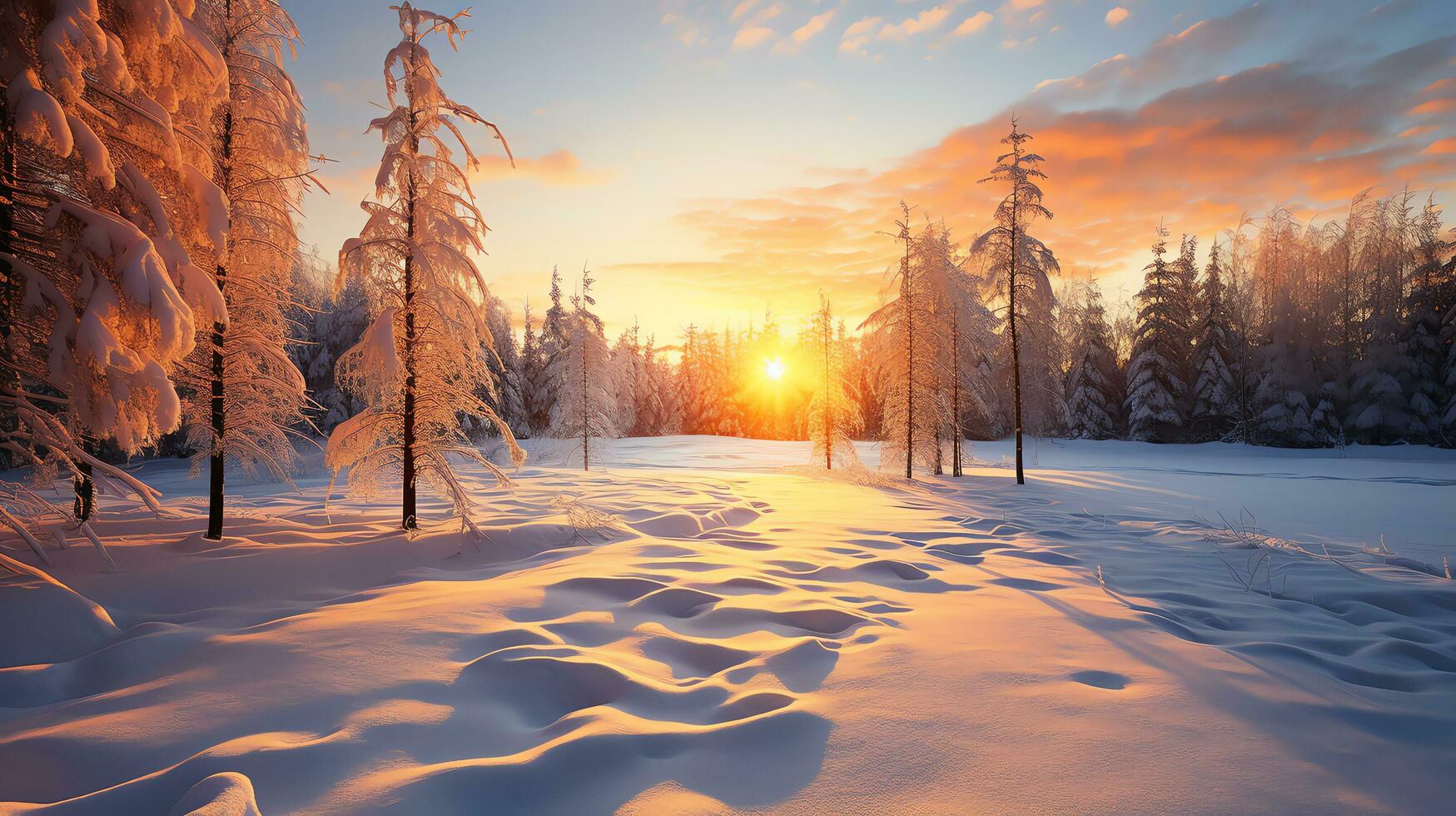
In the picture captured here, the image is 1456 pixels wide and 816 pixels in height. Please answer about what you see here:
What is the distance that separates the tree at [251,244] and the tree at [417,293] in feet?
3.94

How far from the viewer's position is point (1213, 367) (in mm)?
30891

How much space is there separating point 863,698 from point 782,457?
27509 mm

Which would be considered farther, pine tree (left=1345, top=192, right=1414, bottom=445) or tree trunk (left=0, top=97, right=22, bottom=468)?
pine tree (left=1345, top=192, right=1414, bottom=445)

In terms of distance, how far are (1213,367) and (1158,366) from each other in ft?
8.27

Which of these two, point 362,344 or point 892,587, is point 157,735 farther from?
point 362,344

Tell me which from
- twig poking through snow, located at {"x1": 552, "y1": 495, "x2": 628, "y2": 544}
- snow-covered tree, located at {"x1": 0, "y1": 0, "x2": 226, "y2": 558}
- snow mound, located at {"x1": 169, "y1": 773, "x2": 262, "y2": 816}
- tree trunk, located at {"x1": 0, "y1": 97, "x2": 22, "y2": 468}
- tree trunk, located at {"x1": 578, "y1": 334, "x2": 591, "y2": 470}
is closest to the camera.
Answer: snow mound, located at {"x1": 169, "y1": 773, "x2": 262, "y2": 816}

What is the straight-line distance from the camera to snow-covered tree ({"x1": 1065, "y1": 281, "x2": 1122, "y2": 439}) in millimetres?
34750

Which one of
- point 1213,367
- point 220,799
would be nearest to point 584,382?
point 220,799

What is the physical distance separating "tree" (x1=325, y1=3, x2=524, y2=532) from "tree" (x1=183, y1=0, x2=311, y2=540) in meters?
1.20

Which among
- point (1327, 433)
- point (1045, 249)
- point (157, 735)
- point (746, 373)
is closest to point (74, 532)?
point (157, 735)

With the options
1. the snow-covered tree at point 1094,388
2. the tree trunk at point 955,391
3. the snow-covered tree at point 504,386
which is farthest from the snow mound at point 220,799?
the snow-covered tree at point 1094,388

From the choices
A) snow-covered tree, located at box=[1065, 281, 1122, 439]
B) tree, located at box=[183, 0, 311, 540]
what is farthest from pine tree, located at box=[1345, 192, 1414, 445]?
tree, located at box=[183, 0, 311, 540]

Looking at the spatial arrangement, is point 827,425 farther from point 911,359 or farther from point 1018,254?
point 1018,254

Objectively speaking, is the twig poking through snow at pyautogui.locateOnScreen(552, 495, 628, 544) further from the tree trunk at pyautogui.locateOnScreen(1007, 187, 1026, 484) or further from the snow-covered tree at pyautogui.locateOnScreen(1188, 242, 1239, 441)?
the snow-covered tree at pyautogui.locateOnScreen(1188, 242, 1239, 441)
